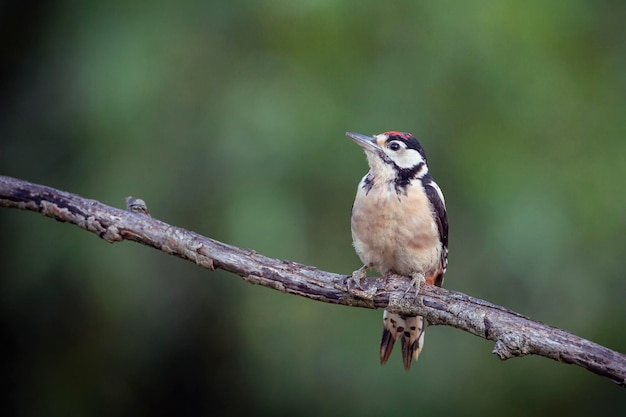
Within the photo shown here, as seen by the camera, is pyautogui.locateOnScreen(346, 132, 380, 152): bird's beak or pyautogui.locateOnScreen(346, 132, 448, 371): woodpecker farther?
pyautogui.locateOnScreen(346, 132, 380, 152): bird's beak

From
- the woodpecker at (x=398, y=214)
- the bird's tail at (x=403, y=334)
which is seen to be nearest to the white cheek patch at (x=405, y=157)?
the woodpecker at (x=398, y=214)

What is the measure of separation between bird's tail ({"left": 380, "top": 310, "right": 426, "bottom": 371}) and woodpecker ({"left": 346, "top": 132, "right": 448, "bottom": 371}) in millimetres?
50

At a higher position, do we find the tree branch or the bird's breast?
the bird's breast

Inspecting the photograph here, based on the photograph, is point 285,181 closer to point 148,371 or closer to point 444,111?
point 444,111

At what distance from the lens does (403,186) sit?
452 centimetres

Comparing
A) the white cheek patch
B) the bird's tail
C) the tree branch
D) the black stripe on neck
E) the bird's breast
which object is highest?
the white cheek patch

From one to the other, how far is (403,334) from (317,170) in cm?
130

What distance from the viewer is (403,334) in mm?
4945

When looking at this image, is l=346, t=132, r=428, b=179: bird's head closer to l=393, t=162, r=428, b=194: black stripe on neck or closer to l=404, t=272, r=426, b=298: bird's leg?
l=393, t=162, r=428, b=194: black stripe on neck

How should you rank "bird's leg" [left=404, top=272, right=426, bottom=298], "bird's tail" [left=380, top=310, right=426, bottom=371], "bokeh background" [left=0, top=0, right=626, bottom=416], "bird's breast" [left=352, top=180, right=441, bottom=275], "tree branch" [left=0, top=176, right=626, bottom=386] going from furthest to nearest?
"bokeh background" [left=0, top=0, right=626, bottom=416] → "bird's tail" [left=380, top=310, right=426, bottom=371] → "bird's breast" [left=352, top=180, right=441, bottom=275] → "bird's leg" [left=404, top=272, right=426, bottom=298] → "tree branch" [left=0, top=176, right=626, bottom=386]

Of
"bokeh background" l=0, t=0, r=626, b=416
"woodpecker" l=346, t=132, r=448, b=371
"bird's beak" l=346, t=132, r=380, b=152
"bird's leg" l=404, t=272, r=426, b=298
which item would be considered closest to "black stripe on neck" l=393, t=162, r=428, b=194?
"woodpecker" l=346, t=132, r=448, b=371

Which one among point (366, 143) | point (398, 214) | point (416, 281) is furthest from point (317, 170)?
point (416, 281)

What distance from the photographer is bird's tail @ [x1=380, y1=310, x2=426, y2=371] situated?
15.9 ft

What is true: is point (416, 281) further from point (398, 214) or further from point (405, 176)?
point (405, 176)
